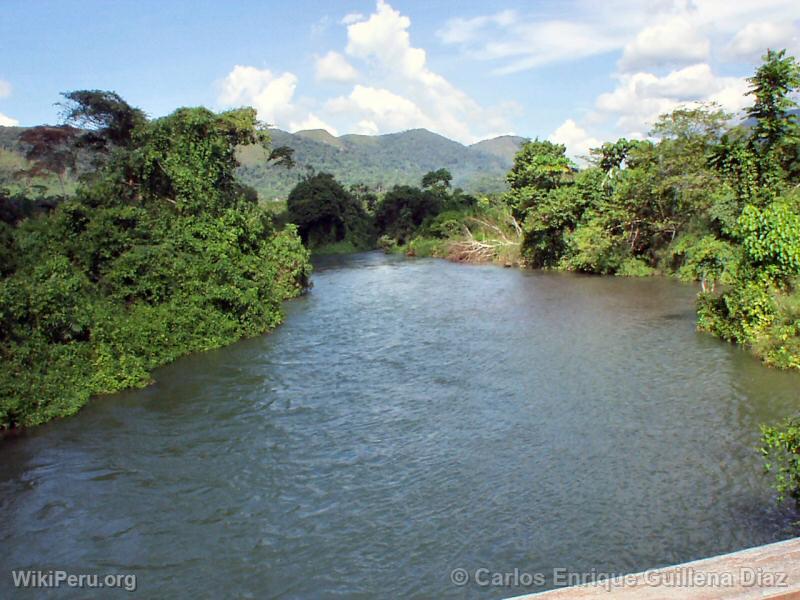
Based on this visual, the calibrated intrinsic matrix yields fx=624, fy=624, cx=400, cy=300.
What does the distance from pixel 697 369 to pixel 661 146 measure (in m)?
18.8

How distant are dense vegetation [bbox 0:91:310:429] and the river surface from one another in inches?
35.7

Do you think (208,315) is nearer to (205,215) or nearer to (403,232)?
(205,215)

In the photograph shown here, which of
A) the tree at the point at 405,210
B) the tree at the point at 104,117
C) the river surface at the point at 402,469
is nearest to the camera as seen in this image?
the river surface at the point at 402,469

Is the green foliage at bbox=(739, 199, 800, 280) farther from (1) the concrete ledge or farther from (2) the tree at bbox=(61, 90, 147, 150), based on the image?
(2) the tree at bbox=(61, 90, 147, 150)

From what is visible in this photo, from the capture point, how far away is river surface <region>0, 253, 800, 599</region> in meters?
7.47

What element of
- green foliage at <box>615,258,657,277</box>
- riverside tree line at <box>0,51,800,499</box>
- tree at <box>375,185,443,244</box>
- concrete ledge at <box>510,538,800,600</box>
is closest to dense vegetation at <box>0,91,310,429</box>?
riverside tree line at <box>0,51,800,499</box>

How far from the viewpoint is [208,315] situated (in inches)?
729

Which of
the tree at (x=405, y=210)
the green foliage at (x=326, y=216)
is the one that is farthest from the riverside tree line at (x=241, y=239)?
the green foliage at (x=326, y=216)

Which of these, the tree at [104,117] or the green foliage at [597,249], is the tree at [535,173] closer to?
the green foliage at [597,249]

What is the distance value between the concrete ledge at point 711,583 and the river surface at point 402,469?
4.70 meters

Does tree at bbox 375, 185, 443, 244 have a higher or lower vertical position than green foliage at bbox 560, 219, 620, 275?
higher

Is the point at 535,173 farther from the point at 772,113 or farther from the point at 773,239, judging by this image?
the point at 773,239

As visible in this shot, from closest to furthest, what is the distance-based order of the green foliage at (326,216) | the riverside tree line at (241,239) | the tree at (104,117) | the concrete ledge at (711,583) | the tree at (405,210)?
the concrete ledge at (711,583) < the riverside tree line at (241,239) < the tree at (104,117) < the tree at (405,210) < the green foliage at (326,216)

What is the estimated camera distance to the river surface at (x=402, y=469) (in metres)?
7.47
